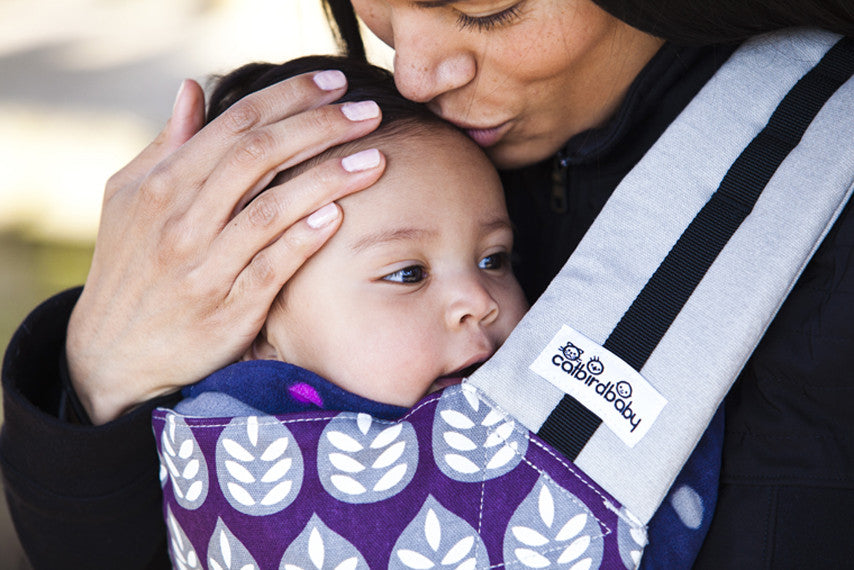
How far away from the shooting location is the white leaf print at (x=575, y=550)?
3.54 ft

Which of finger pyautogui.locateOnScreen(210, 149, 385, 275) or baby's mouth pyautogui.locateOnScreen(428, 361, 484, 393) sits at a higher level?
finger pyautogui.locateOnScreen(210, 149, 385, 275)

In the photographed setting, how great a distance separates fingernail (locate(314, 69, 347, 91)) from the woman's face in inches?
4.5

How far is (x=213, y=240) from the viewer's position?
141cm

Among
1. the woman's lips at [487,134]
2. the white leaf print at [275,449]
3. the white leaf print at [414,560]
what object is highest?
the woman's lips at [487,134]

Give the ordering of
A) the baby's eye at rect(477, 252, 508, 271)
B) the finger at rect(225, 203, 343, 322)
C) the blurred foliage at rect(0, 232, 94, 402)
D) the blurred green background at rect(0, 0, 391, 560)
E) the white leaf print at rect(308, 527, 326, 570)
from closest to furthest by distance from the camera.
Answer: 1. the white leaf print at rect(308, 527, 326, 570)
2. the finger at rect(225, 203, 343, 322)
3. the baby's eye at rect(477, 252, 508, 271)
4. the blurred foliage at rect(0, 232, 94, 402)
5. the blurred green background at rect(0, 0, 391, 560)

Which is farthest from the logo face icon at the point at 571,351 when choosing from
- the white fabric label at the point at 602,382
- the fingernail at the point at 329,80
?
the fingernail at the point at 329,80

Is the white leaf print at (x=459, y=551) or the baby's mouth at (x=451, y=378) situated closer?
the white leaf print at (x=459, y=551)

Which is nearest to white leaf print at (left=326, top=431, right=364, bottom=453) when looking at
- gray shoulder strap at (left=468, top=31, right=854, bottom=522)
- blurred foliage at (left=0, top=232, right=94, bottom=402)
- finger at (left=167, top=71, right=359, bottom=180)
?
gray shoulder strap at (left=468, top=31, right=854, bottom=522)

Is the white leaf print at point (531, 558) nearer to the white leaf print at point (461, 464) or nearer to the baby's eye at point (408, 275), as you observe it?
the white leaf print at point (461, 464)

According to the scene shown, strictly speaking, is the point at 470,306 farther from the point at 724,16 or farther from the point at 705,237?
the point at 724,16

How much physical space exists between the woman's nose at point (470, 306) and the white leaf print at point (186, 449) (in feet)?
1.58

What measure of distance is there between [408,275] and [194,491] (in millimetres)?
519

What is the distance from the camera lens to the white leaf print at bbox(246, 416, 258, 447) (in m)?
1.25

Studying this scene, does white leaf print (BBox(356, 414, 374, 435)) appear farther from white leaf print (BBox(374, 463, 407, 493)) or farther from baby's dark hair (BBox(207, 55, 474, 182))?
baby's dark hair (BBox(207, 55, 474, 182))
